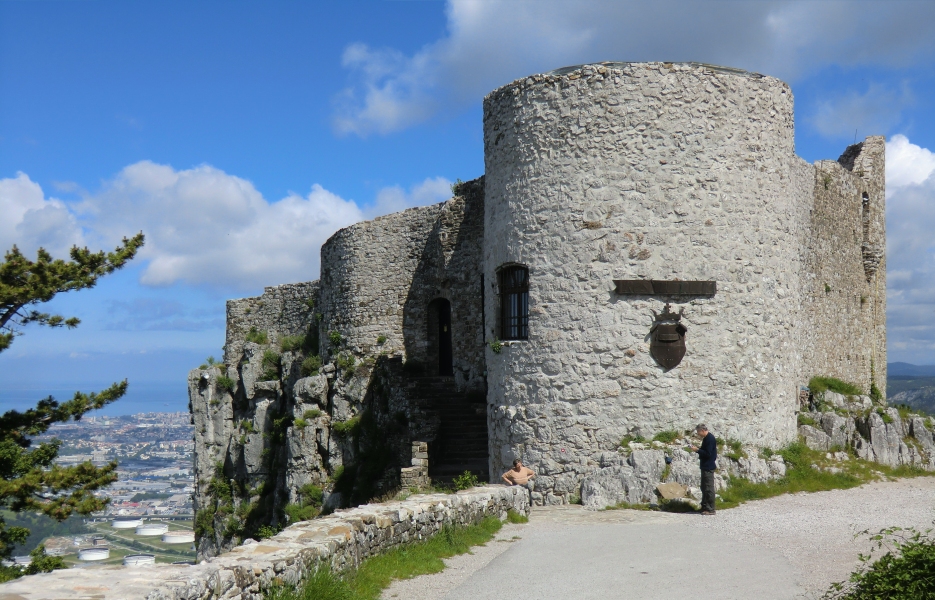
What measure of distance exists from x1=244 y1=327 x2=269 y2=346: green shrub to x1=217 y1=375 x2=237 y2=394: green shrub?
167 cm

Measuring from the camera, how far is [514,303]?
16312mm

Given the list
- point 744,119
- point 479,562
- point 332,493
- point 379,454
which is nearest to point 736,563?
point 479,562

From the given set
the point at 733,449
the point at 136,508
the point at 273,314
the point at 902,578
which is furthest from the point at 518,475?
the point at 136,508

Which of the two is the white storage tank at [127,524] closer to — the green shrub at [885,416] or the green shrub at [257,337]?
the green shrub at [257,337]

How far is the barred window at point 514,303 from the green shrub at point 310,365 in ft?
35.4

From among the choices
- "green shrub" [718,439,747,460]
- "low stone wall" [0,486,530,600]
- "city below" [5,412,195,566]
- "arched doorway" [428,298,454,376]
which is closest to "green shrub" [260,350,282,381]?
"city below" [5,412,195,566]

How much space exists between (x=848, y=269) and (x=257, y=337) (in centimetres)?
2025

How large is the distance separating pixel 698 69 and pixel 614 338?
5.35 m

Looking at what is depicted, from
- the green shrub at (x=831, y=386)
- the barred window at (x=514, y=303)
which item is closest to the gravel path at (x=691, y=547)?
the barred window at (x=514, y=303)

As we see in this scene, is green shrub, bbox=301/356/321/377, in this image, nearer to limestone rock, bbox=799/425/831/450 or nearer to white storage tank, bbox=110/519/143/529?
limestone rock, bbox=799/425/831/450

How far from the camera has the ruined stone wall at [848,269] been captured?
20844 millimetres

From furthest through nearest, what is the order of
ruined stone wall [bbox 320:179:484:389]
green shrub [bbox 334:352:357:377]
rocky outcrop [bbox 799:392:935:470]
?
1. green shrub [bbox 334:352:357:377]
2. ruined stone wall [bbox 320:179:484:389]
3. rocky outcrop [bbox 799:392:935:470]

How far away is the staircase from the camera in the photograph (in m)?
19.1

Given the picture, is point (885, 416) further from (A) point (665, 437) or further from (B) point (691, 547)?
(B) point (691, 547)
